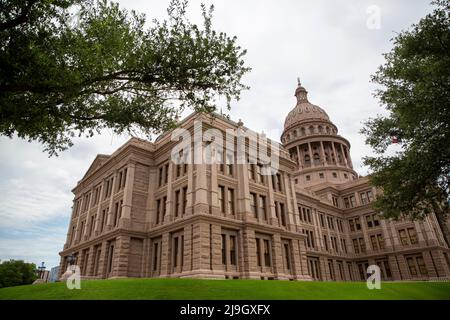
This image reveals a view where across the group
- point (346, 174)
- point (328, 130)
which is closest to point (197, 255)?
point (346, 174)

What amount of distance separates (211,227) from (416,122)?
16475 mm

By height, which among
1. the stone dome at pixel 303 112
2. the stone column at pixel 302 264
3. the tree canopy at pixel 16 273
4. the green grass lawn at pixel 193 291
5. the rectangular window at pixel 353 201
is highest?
the stone dome at pixel 303 112

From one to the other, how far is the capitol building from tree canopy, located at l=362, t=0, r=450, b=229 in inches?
164

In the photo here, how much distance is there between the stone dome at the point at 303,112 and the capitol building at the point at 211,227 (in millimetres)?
33008

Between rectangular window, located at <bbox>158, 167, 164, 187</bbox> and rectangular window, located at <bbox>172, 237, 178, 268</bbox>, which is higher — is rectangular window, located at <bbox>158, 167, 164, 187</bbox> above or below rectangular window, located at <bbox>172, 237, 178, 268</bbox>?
above

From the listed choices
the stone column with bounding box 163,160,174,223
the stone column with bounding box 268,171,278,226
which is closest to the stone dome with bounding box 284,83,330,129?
the stone column with bounding box 268,171,278,226

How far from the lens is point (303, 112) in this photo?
80000 millimetres

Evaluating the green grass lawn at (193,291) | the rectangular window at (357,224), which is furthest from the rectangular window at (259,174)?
the rectangular window at (357,224)

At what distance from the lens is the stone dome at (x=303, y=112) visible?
76.7m

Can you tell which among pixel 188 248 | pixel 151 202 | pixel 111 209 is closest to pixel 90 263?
pixel 111 209

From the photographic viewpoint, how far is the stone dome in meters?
76.7

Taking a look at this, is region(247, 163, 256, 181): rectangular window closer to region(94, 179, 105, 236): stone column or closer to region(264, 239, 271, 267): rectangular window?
region(264, 239, 271, 267): rectangular window

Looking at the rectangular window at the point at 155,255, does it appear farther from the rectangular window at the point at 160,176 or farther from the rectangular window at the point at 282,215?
the rectangular window at the point at 282,215
